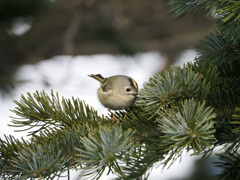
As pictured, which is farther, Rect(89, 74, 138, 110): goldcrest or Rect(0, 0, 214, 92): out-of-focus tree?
Rect(0, 0, 214, 92): out-of-focus tree

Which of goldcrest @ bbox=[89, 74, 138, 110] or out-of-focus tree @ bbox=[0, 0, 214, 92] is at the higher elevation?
out-of-focus tree @ bbox=[0, 0, 214, 92]

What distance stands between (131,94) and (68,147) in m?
0.95

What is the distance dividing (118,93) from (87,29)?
8.95 feet

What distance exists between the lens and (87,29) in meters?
5.17

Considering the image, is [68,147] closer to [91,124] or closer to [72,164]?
[72,164]

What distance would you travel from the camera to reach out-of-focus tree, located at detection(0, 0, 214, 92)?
13.9ft

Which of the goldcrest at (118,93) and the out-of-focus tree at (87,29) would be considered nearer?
the goldcrest at (118,93)

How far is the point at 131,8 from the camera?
544 cm

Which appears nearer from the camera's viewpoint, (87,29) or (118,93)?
(118,93)

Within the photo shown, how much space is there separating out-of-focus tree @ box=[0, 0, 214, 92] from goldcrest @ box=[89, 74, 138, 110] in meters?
1.29

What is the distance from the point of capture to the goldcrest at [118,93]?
2.42 metres

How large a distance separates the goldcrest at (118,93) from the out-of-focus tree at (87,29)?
4.24ft

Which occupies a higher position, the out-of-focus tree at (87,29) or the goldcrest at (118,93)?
the out-of-focus tree at (87,29)

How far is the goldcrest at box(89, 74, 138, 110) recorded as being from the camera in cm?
242
